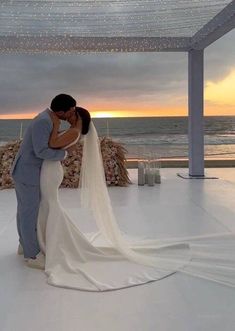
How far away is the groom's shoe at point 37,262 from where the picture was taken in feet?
11.7

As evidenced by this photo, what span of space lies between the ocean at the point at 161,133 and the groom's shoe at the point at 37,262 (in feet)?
46.1

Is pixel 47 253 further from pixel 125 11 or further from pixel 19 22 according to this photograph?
pixel 19 22

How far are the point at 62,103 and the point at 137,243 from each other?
4.37 ft

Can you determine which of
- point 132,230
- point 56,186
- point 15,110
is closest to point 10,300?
point 56,186

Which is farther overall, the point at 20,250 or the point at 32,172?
the point at 20,250

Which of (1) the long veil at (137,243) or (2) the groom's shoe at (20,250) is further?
(2) the groom's shoe at (20,250)

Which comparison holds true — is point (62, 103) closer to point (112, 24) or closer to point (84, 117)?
point (84, 117)

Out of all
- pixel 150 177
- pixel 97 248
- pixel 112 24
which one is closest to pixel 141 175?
pixel 150 177

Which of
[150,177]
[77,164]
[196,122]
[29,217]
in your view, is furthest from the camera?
[196,122]

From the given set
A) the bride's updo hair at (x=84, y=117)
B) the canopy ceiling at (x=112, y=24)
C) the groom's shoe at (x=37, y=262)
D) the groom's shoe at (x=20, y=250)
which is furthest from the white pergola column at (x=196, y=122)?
the groom's shoe at (x=37, y=262)

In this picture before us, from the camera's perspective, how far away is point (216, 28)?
6949 millimetres

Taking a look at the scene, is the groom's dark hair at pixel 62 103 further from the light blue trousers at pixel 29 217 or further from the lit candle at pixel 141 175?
the lit candle at pixel 141 175

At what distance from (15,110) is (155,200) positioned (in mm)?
13494

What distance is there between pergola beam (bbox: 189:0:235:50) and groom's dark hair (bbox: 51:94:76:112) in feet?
9.95
